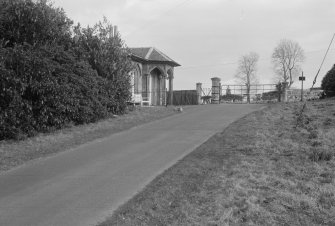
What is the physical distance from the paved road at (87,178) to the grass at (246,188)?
1.68 feet

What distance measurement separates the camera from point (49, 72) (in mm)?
16422

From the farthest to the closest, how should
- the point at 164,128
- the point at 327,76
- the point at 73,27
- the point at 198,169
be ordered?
the point at 327,76
the point at 73,27
the point at 164,128
the point at 198,169

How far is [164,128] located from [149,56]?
847 inches

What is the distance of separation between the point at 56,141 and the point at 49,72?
2594 millimetres

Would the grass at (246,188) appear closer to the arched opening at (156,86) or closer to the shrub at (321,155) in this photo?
the shrub at (321,155)

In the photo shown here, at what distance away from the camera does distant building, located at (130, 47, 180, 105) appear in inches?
1501

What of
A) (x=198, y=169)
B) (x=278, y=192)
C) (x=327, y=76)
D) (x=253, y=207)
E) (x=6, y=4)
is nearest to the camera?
(x=253, y=207)

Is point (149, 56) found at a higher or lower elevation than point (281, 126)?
higher

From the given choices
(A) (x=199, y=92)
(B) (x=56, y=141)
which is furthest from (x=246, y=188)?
(A) (x=199, y=92)

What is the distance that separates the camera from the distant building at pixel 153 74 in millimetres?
38125

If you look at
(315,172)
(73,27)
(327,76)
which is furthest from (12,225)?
(327,76)

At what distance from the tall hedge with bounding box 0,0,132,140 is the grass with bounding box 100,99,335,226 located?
657cm

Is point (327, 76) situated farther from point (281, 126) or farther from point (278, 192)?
point (278, 192)

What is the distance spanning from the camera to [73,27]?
22.4 meters
